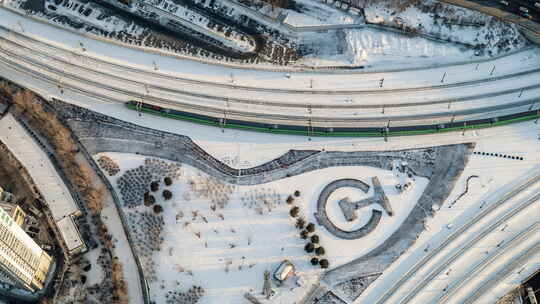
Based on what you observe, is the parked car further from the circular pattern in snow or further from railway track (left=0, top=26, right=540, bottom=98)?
railway track (left=0, top=26, right=540, bottom=98)

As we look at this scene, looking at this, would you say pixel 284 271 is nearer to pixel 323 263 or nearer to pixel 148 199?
pixel 323 263

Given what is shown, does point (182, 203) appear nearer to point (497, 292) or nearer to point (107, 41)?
point (107, 41)

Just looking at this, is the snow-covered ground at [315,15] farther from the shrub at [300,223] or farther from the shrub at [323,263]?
the shrub at [323,263]

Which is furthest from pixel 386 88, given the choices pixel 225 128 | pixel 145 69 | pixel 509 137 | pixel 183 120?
pixel 145 69

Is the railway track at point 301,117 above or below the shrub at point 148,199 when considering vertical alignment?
above

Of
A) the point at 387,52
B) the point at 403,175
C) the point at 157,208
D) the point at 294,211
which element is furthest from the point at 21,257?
the point at 387,52

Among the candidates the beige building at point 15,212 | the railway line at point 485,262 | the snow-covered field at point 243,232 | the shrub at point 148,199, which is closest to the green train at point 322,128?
the snow-covered field at point 243,232
